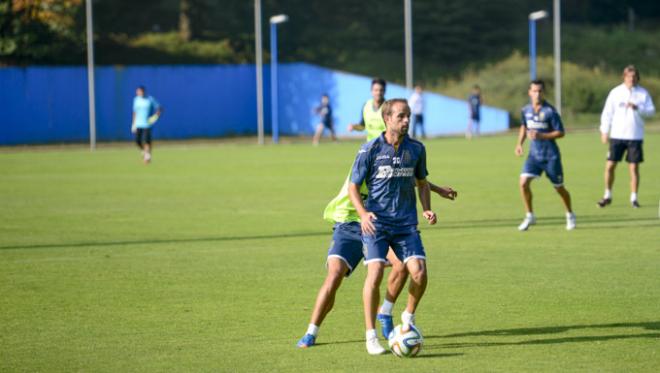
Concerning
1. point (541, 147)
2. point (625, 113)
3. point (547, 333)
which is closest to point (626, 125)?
point (625, 113)

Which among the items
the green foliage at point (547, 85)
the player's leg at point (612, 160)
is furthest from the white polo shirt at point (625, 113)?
the green foliage at point (547, 85)

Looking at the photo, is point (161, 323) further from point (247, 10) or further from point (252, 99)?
point (247, 10)

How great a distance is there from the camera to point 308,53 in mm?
68062

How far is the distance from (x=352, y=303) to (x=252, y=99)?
46.4 m

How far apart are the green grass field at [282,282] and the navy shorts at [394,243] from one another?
78 centimetres

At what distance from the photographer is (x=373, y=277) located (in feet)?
27.7

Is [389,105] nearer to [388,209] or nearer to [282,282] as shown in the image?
[388,209]

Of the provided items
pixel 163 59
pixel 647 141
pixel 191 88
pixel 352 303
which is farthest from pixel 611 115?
pixel 163 59

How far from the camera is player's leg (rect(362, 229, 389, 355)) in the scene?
8453 millimetres

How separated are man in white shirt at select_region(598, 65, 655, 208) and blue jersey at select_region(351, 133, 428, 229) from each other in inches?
A: 456

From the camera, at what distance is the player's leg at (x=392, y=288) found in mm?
8797

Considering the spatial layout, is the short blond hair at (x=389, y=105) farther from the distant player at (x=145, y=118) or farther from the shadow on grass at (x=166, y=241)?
the distant player at (x=145, y=118)

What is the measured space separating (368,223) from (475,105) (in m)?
41.8

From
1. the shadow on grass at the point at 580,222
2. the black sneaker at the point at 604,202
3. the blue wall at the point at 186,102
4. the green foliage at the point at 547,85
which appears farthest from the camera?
the green foliage at the point at 547,85
